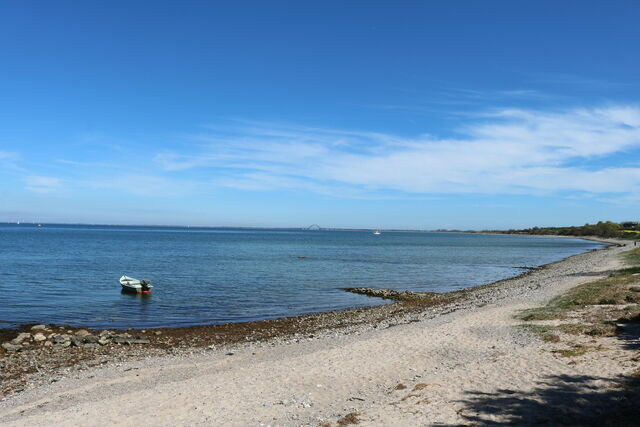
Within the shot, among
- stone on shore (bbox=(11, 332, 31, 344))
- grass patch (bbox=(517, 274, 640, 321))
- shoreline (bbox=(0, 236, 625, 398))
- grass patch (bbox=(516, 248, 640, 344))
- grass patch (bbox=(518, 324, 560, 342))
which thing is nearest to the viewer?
grass patch (bbox=(518, 324, 560, 342))

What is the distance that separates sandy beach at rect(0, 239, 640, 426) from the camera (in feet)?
35.4

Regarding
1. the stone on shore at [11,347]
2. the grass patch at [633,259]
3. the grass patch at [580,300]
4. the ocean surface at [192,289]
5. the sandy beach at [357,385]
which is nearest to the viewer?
the sandy beach at [357,385]

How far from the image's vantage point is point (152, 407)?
12.5 metres

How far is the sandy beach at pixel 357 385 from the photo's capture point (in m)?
10.8

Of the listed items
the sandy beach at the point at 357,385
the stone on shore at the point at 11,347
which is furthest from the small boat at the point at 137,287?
the sandy beach at the point at 357,385

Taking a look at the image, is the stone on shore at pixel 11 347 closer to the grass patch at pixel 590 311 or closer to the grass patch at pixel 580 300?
the grass patch at pixel 590 311

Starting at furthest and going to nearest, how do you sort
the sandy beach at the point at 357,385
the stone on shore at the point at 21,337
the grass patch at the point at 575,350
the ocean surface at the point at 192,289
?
the ocean surface at the point at 192,289 < the stone on shore at the point at 21,337 < the grass patch at the point at 575,350 < the sandy beach at the point at 357,385

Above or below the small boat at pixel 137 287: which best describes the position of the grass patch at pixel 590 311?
above

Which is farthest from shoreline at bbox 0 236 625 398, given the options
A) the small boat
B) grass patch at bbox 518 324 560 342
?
the small boat

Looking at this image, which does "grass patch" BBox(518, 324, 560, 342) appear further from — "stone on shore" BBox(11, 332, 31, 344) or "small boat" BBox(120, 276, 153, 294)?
"small boat" BBox(120, 276, 153, 294)

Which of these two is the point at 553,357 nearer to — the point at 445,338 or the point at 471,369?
the point at 471,369

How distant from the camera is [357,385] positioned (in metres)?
13.4

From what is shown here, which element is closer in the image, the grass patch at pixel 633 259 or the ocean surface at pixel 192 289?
the ocean surface at pixel 192 289

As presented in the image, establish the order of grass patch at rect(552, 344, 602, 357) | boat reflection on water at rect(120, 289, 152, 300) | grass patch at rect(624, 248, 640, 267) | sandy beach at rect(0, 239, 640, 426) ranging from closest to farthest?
Result: sandy beach at rect(0, 239, 640, 426)
grass patch at rect(552, 344, 602, 357)
boat reflection on water at rect(120, 289, 152, 300)
grass patch at rect(624, 248, 640, 267)
